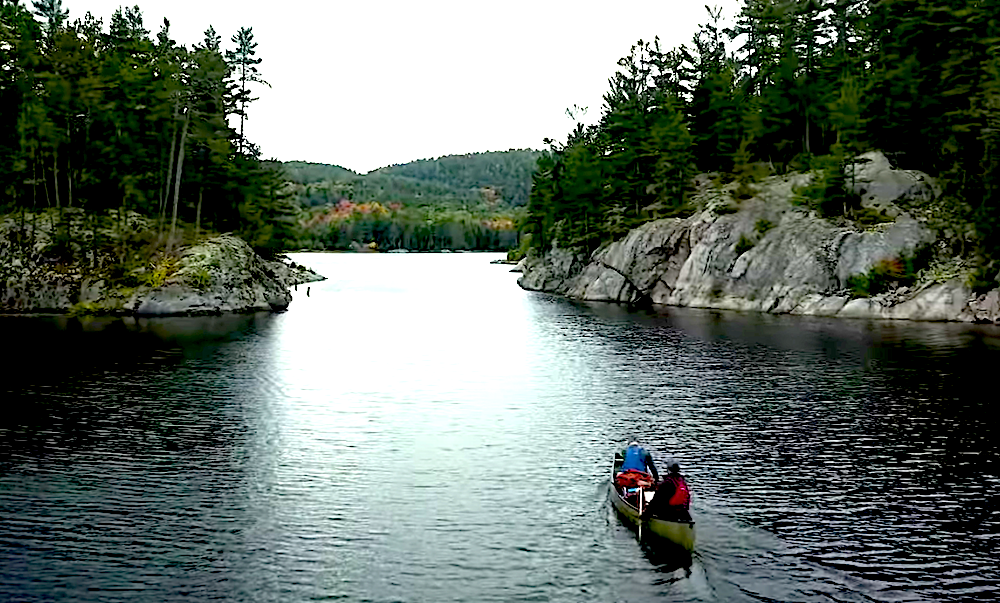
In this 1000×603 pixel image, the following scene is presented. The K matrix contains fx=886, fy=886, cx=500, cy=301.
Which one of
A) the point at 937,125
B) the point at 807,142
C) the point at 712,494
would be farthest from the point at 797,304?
the point at 712,494

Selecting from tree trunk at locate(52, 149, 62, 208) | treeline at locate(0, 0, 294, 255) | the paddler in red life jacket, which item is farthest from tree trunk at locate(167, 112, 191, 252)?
the paddler in red life jacket

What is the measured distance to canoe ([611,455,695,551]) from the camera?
23656 millimetres

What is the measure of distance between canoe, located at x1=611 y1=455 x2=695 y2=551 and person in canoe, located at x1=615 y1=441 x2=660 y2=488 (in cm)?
55

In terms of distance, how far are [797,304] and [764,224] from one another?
37.6ft

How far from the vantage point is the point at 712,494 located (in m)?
28.4

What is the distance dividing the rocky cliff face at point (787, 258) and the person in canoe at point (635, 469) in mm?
55351

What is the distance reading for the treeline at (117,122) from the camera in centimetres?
8844

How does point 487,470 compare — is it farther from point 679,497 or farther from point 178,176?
point 178,176

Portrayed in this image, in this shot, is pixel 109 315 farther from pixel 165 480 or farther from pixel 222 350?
pixel 165 480

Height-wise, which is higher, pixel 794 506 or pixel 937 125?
pixel 937 125

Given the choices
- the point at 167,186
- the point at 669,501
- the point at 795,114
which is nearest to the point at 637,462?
the point at 669,501

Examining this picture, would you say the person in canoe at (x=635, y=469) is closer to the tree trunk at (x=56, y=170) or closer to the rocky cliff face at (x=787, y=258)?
the rocky cliff face at (x=787, y=258)

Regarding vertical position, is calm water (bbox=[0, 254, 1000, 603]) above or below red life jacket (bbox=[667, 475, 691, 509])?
below

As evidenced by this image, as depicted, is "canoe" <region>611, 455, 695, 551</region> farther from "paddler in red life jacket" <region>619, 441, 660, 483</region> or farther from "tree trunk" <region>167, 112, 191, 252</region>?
"tree trunk" <region>167, 112, 191, 252</region>
